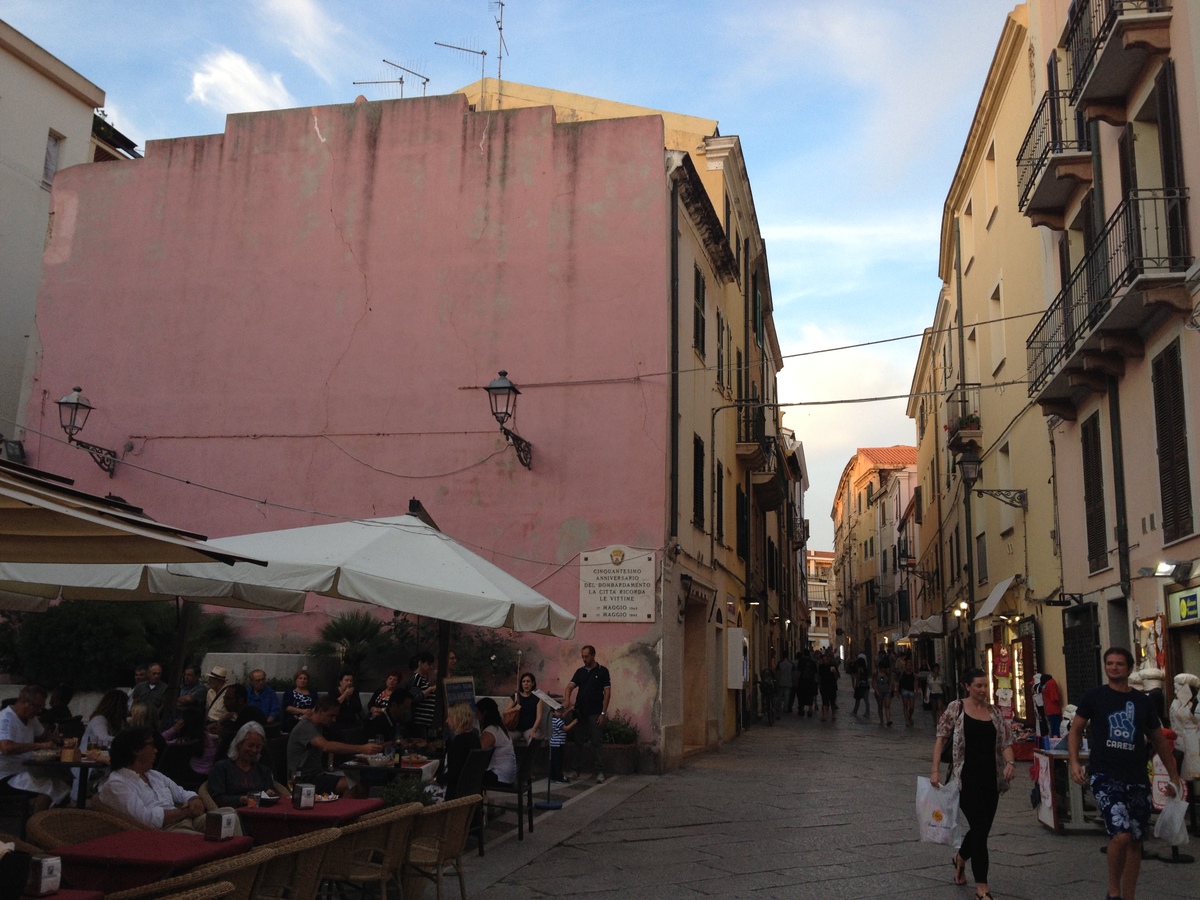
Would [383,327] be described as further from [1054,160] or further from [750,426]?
[750,426]

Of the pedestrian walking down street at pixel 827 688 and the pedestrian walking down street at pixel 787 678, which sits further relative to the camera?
the pedestrian walking down street at pixel 787 678

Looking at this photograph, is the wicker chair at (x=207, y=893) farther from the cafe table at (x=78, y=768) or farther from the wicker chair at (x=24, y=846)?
the cafe table at (x=78, y=768)

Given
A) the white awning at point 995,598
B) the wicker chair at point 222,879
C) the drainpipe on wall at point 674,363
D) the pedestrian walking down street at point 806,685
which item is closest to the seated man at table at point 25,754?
the wicker chair at point 222,879

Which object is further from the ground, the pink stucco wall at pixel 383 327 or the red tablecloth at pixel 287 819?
the pink stucco wall at pixel 383 327

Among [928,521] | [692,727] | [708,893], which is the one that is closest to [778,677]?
[928,521]

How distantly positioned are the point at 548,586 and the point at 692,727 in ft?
17.3

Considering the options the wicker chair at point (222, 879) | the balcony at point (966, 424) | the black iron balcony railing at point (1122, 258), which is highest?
the balcony at point (966, 424)

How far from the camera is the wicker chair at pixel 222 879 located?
14.0ft

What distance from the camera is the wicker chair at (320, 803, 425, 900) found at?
598 centimetres

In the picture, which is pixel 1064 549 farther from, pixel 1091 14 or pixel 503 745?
pixel 503 745

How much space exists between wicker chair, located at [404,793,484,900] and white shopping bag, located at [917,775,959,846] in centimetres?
312

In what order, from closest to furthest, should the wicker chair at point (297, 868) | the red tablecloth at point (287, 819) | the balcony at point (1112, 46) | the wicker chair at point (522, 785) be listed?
the wicker chair at point (297, 868) → the red tablecloth at point (287, 819) → the wicker chair at point (522, 785) → the balcony at point (1112, 46)

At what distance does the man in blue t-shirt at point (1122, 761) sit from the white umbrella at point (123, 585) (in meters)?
5.92

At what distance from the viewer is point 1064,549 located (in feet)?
54.1
